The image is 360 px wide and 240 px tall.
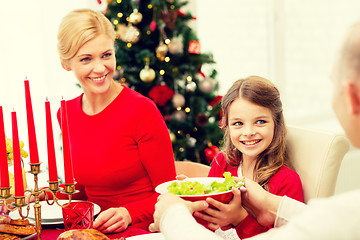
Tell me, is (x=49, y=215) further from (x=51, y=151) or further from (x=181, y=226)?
(x=181, y=226)

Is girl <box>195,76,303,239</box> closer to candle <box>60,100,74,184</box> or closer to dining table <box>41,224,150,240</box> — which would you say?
dining table <box>41,224,150,240</box>

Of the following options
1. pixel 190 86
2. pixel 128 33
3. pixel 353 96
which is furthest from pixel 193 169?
pixel 353 96

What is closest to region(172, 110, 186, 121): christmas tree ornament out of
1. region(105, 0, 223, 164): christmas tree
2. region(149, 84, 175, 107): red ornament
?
region(105, 0, 223, 164): christmas tree

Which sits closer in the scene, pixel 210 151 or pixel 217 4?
pixel 210 151

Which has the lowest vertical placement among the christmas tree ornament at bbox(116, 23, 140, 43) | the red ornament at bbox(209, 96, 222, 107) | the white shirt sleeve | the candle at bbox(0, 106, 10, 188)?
the white shirt sleeve

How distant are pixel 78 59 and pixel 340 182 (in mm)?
3149

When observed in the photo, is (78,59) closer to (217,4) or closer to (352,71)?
(352,71)

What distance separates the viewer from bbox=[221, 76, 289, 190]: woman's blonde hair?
5.41 ft

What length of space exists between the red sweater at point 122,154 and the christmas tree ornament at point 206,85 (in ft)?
4.61

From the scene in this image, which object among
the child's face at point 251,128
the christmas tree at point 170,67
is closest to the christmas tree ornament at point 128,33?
the christmas tree at point 170,67

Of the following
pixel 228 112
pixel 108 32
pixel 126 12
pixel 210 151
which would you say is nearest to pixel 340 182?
pixel 210 151

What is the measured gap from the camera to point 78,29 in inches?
68.9

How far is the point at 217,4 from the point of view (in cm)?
424

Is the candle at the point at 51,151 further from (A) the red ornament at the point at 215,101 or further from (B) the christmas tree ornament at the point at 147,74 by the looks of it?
(A) the red ornament at the point at 215,101
